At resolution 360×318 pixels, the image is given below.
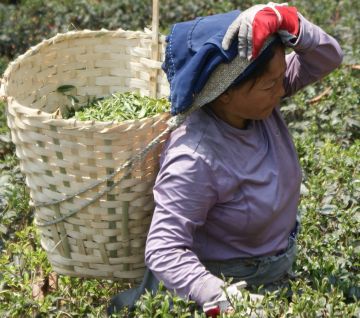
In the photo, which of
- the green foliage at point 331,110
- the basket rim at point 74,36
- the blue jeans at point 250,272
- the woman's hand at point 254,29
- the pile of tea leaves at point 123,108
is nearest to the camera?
the woman's hand at point 254,29

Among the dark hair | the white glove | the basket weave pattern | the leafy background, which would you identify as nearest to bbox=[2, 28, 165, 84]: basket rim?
the basket weave pattern

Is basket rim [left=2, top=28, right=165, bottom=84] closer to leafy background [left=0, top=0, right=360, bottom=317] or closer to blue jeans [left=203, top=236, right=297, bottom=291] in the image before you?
leafy background [left=0, top=0, right=360, bottom=317]

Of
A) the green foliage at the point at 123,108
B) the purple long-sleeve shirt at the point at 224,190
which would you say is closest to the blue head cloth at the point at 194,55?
the purple long-sleeve shirt at the point at 224,190

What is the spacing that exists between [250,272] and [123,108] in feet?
2.73

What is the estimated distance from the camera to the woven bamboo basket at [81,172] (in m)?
2.79

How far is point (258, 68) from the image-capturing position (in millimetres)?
2641

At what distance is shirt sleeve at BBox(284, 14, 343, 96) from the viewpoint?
9.14 feet

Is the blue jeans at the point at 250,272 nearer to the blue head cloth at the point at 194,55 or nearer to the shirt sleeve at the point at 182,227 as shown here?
the shirt sleeve at the point at 182,227

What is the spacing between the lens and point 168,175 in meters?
2.71

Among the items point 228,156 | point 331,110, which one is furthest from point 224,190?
point 331,110

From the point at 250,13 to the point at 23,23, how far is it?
3.85 metres

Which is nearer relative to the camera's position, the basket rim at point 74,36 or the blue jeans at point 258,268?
the blue jeans at point 258,268

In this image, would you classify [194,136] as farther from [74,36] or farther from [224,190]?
[74,36]

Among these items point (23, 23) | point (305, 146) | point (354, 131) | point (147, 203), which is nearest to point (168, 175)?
point (147, 203)
